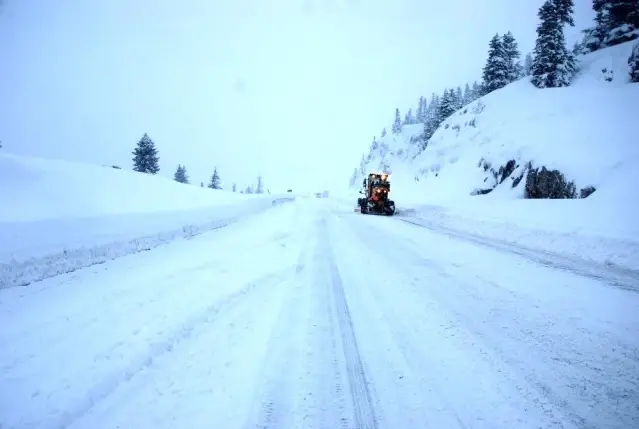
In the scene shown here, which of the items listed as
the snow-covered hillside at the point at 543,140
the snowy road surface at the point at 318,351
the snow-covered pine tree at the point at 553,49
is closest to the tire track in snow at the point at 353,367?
the snowy road surface at the point at 318,351

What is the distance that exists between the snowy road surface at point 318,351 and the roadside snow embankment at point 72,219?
33.9 inches

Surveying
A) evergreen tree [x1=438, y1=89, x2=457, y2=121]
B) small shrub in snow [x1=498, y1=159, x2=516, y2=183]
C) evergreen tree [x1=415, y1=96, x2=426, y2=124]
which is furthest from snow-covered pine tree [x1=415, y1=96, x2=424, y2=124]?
small shrub in snow [x1=498, y1=159, x2=516, y2=183]

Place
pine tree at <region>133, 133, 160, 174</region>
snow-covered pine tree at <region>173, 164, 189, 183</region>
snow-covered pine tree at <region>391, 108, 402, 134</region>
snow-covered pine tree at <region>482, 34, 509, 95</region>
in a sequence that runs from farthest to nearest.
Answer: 1. snow-covered pine tree at <region>391, 108, 402, 134</region>
2. snow-covered pine tree at <region>173, 164, 189, 183</region>
3. pine tree at <region>133, 133, 160, 174</region>
4. snow-covered pine tree at <region>482, 34, 509, 95</region>

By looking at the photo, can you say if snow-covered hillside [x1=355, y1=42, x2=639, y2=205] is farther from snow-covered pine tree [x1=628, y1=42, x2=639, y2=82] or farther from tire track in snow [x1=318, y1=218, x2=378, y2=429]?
tire track in snow [x1=318, y1=218, x2=378, y2=429]

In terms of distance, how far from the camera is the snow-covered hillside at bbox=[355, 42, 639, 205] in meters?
16.5

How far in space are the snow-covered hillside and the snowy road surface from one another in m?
12.4

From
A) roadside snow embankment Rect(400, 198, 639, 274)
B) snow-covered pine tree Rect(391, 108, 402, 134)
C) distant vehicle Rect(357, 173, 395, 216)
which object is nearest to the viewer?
roadside snow embankment Rect(400, 198, 639, 274)

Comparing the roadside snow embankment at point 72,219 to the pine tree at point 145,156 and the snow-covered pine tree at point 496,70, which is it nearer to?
the pine tree at point 145,156

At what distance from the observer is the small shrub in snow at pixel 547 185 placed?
17.1 metres

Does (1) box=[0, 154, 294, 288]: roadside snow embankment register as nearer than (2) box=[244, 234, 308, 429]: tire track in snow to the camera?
No

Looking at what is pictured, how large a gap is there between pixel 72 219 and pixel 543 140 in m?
27.5

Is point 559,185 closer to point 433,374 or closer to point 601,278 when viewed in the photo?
point 601,278

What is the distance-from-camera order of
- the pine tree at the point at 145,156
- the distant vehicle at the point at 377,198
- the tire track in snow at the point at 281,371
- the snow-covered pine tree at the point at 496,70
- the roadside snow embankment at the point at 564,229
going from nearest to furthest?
the tire track in snow at the point at 281,371
the roadside snow embankment at the point at 564,229
the distant vehicle at the point at 377,198
the snow-covered pine tree at the point at 496,70
the pine tree at the point at 145,156

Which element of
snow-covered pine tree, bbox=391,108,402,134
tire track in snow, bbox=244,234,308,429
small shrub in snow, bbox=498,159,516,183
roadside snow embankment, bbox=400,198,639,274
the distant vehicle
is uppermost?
snow-covered pine tree, bbox=391,108,402,134
